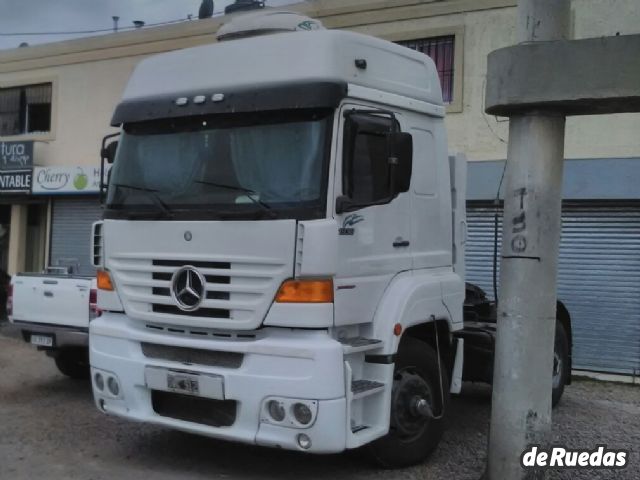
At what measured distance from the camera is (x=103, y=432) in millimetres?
6684

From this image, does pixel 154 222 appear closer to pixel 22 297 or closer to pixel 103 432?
pixel 103 432

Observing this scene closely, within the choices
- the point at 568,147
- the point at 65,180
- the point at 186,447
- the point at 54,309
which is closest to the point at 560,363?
the point at 568,147

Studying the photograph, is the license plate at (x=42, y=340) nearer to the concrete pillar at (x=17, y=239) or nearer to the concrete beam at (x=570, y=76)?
the concrete beam at (x=570, y=76)

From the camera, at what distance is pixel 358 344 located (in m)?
4.92

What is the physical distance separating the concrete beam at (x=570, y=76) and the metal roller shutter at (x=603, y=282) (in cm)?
586

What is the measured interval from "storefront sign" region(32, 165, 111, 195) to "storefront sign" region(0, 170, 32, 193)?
22 cm

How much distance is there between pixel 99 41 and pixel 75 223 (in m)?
4.07

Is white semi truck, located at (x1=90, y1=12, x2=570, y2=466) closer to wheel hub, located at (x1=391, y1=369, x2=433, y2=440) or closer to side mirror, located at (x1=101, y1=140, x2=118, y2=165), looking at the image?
wheel hub, located at (x1=391, y1=369, x2=433, y2=440)

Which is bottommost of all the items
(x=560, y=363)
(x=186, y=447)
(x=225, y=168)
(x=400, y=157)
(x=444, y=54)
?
(x=186, y=447)

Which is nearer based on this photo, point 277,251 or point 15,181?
point 277,251

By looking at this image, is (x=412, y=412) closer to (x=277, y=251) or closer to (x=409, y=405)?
(x=409, y=405)

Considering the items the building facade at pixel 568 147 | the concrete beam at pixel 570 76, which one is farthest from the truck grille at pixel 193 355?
the building facade at pixel 568 147

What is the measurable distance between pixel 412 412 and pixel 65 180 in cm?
1220

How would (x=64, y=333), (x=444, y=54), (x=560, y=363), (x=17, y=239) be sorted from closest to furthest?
(x=64, y=333) → (x=560, y=363) → (x=444, y=54) → (x=17, y=239)
